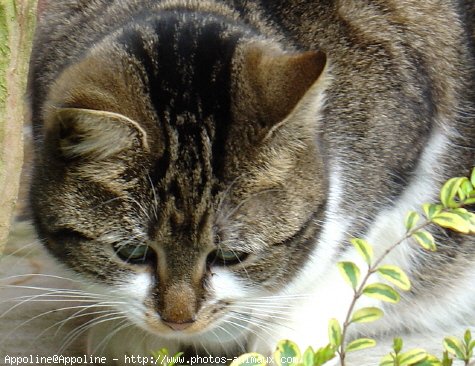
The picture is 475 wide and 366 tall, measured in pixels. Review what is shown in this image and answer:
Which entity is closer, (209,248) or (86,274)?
(209,248)

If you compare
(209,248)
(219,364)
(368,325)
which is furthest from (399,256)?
(209,248)

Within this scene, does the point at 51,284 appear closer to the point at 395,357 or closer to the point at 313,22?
the point at 313,22

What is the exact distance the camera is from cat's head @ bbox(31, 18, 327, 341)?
2.05 m

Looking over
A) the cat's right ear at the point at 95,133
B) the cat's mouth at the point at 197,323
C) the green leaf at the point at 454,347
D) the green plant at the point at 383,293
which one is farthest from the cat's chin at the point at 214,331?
the green leaf at the point at 454,347

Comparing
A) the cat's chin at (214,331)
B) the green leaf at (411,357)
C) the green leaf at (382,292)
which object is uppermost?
the green leaf at (382,292)

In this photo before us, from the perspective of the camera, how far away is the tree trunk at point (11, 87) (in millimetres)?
2236

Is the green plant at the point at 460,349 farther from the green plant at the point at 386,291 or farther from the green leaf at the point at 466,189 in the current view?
the green leaf at the point at 466,189

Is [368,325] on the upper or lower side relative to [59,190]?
lower

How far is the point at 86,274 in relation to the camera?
2.29 meters

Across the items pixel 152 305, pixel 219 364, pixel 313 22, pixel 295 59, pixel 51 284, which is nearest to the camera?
pixel 295 59

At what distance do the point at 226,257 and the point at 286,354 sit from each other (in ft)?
1.19

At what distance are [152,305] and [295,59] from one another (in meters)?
0.69

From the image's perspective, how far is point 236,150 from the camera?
2.12 m

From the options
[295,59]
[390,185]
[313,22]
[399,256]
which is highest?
[295,59]
